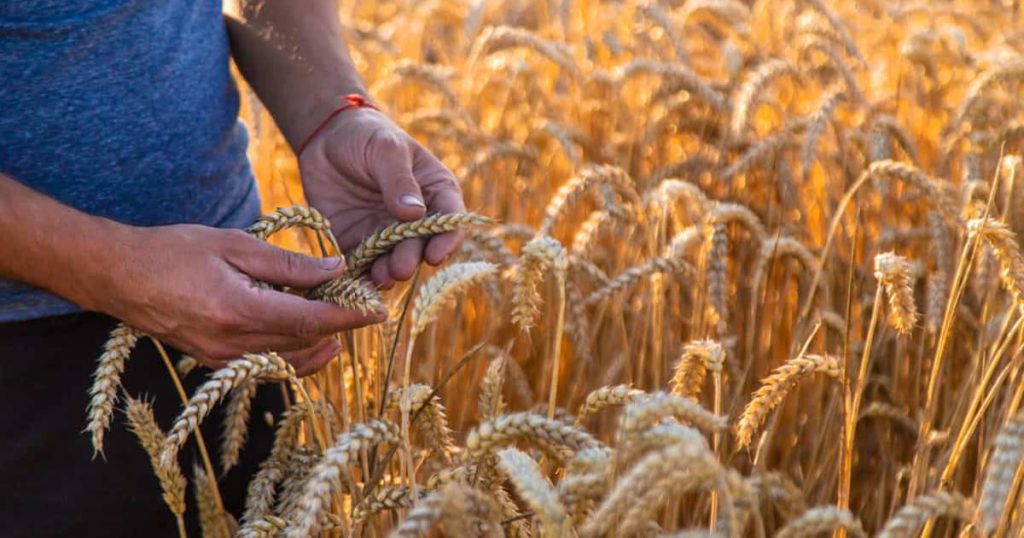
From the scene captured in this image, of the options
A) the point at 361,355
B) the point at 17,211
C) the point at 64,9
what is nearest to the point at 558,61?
the point at 361,355

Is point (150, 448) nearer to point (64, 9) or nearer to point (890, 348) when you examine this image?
point (64, 9)

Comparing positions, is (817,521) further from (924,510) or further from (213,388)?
(213,388)

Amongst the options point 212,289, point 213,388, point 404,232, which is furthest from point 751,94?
point 213,388

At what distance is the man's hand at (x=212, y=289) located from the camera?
48.4 inches

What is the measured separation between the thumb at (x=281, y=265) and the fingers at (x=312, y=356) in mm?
109

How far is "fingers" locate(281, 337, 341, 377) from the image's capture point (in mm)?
1339

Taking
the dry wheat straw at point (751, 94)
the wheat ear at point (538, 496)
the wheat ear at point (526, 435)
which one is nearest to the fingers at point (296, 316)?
the wheat ear at point (526, 435)

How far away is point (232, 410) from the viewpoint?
146 centimetres

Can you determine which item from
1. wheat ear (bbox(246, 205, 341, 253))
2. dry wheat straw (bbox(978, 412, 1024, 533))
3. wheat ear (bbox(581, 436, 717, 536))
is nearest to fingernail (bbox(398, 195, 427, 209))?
wheat ear (bbox(246, 205, 341, 253))

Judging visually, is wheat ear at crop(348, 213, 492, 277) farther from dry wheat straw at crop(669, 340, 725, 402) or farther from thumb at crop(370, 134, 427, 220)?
dry wheat straw at crop(669, 340, 725, 402)

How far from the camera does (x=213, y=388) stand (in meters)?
1.10

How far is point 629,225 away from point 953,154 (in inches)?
36.8

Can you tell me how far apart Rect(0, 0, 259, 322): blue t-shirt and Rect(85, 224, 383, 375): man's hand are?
239mm

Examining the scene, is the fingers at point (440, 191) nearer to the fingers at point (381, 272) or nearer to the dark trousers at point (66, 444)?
the fingers at point (381, 272)
